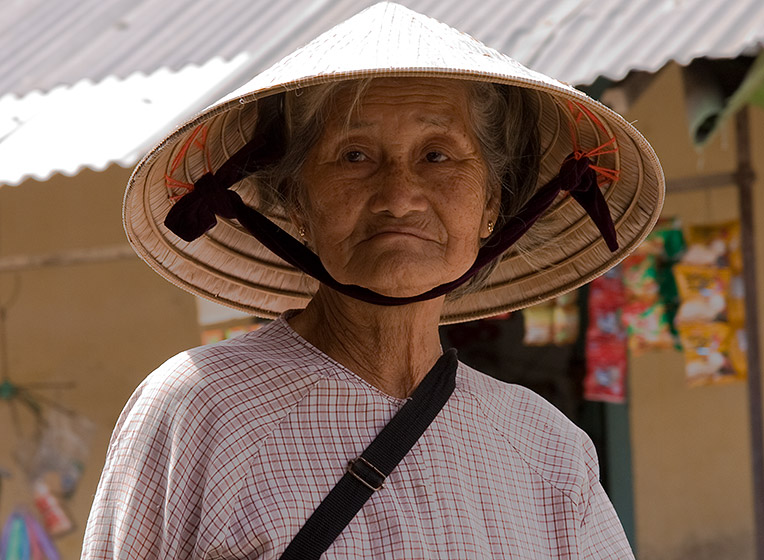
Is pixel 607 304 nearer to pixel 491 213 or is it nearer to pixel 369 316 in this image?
pixel 491 213

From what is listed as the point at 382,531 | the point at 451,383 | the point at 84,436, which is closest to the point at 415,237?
the point at 451,383

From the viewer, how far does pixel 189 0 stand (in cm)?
409

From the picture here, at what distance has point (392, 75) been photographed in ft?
5.23

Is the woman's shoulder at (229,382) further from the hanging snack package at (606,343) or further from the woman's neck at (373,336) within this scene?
the hanging snack package at (606,343)

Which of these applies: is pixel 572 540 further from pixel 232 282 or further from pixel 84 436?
pixel 84 436

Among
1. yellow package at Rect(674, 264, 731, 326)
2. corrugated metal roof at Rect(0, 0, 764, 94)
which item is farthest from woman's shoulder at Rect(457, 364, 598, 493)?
yellow package at Rect(674, 264, 731, 326)

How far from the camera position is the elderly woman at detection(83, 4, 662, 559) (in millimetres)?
1566

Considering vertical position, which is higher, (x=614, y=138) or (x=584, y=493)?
(x=614, y=138)

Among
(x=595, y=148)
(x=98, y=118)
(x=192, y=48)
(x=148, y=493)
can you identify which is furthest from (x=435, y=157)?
(x=192, y=48)

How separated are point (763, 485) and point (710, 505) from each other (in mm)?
492

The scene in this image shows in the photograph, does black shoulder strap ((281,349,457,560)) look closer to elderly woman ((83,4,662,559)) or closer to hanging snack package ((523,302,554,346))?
elderly woman ((83,4,662,559))

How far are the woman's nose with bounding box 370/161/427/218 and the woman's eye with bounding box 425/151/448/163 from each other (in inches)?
1.9

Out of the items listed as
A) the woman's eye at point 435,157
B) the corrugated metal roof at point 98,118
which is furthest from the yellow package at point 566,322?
the woman's eye at point 435,157

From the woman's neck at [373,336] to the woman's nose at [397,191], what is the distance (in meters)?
0.21
